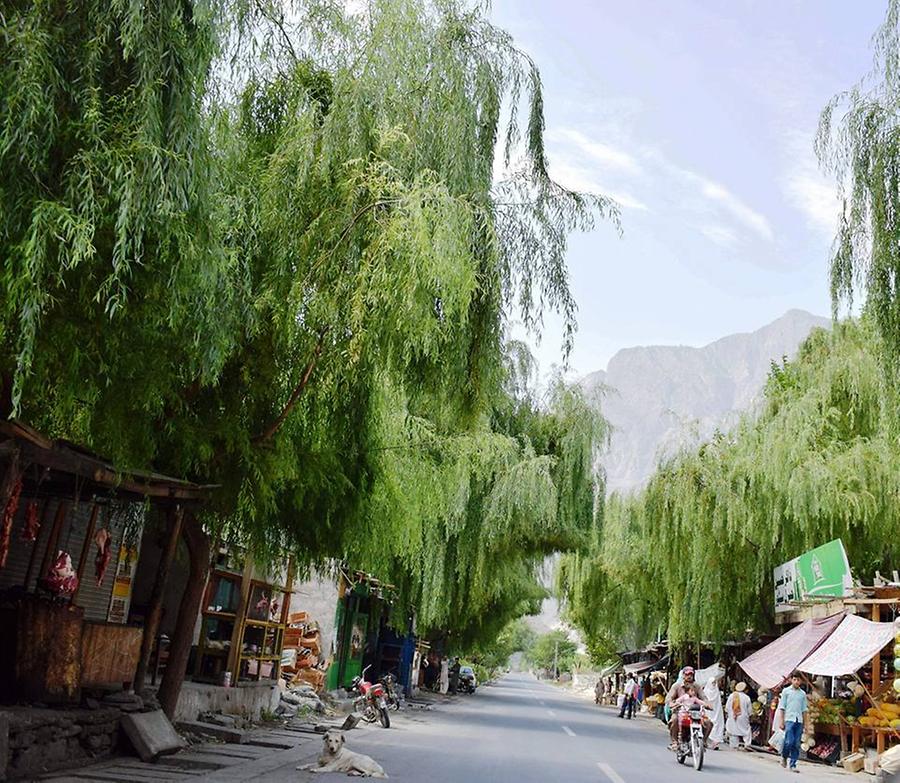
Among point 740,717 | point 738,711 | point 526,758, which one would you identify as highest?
point 738,711

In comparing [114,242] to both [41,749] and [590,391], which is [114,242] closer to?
[41,749]

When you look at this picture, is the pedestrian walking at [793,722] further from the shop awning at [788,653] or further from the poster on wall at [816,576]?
the poster on wall at [816,576]

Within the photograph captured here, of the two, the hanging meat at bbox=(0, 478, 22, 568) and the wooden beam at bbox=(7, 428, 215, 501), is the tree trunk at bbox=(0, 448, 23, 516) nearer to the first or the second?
the wooden beam at bbox=(7, 428, 215, 501)

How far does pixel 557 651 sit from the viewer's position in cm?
14112

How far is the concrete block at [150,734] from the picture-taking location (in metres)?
9.77

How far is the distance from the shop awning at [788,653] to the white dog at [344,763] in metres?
7.64

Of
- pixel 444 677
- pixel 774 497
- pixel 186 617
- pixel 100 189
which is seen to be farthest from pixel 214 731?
pixel 444 677

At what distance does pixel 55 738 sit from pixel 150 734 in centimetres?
166

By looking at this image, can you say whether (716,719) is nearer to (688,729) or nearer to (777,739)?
Answer: (777,739)

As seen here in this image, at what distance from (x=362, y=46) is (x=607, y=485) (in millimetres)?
18618

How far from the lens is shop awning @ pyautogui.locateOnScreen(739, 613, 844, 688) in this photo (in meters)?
15.8

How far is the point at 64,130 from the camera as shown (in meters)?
5.41

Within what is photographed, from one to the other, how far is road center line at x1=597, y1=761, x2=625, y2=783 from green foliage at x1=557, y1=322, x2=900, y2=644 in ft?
25.6

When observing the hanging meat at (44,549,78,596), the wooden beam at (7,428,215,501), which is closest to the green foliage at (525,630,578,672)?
the hanging meat at (44,549,78,596)
